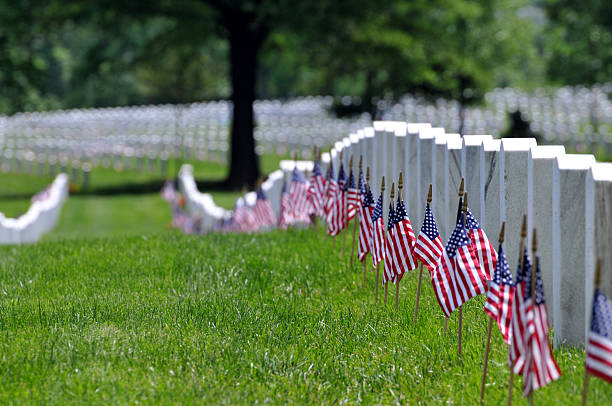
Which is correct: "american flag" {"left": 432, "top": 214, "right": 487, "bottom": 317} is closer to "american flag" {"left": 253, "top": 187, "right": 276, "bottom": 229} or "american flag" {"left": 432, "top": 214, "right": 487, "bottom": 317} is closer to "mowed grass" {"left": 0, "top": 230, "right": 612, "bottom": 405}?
"mowed grass" {"left": 0, "top": 230, "right": 612, "bottom": 405}

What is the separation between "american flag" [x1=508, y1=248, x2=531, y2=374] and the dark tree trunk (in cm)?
2537

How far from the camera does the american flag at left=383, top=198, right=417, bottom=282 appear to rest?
5977 millimetres

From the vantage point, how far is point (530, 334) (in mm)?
4141

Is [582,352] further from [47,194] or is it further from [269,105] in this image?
[269,105]

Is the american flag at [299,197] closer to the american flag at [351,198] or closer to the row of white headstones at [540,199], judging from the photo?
the american flag at [351,198]

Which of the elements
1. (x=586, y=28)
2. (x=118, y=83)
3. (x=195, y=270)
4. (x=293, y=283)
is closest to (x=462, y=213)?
(x=293, y=283)

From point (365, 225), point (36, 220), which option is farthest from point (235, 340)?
point (36, 220)

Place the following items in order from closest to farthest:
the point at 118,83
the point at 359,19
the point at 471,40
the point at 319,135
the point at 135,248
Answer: the point at 135,248 → the point at 359,19 → the point at 319,135 → the point at 471,40 → the point at 118,83

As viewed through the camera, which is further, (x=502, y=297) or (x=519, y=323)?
(x=502, y=297)

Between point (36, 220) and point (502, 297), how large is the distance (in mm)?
15393

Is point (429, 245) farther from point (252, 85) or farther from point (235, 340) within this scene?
point (252, 85)

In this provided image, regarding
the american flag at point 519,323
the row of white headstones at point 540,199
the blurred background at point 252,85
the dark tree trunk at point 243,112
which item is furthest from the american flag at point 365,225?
the dark tree trunk at point 243,112

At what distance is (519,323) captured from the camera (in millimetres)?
4230

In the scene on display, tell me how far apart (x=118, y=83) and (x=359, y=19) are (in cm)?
4022
